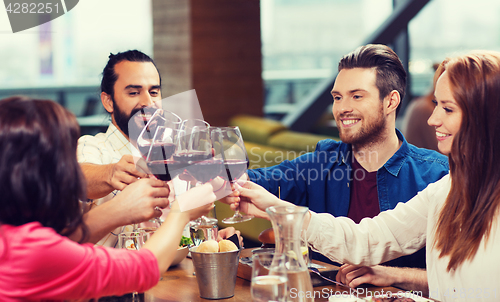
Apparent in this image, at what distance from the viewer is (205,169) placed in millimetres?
1185

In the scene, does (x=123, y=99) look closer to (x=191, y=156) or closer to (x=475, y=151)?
(x=191, y=156)

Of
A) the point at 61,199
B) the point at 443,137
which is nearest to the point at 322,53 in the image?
the point at 443,137

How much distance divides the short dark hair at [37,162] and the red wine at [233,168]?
0.42 m

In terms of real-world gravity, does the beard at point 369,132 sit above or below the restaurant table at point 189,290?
above

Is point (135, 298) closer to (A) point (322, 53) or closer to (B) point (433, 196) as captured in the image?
(B) point (433, 196)

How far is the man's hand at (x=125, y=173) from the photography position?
1380mm

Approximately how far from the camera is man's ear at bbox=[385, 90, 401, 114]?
2043mm

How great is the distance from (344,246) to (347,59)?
932 millimetres

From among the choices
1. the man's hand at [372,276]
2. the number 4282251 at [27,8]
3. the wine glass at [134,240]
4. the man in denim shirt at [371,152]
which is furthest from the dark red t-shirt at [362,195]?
the number 4282251 at [27,8]

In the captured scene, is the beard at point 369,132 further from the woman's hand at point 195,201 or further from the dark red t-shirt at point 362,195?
the woman's hand at point 195,201

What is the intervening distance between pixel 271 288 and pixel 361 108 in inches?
50.1

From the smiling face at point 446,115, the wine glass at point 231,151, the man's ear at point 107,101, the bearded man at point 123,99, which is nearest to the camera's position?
the wine glass at point 231,151

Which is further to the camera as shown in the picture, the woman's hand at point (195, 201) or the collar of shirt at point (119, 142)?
the collar of shirt at point (119, 142)

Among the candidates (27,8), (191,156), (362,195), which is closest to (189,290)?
(191,156)
